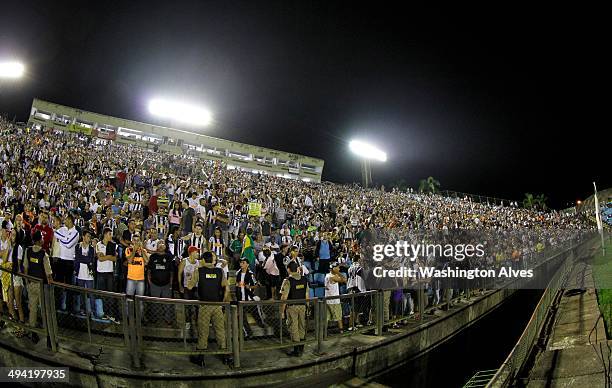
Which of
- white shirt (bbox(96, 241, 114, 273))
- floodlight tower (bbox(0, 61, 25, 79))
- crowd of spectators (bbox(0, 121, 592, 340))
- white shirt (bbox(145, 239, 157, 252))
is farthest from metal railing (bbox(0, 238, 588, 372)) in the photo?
floodlight tower (bbox(0, 61, 25, 79))

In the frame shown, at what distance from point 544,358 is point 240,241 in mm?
9013

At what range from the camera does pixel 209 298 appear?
651 cm

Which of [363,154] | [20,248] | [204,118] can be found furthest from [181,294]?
[363,154]

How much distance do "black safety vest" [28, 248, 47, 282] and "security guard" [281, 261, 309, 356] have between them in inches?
171

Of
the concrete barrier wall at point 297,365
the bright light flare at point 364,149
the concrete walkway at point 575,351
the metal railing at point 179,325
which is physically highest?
the bright light flare at point 364,149

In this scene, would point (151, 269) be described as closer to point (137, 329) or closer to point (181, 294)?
point (181, 294)

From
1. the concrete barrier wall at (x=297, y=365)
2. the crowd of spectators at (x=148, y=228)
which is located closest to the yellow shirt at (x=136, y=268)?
the crowd of spectators at (x=148, y=228)

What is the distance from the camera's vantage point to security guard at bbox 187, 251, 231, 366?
6.30m

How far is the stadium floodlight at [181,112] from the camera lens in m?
43.3

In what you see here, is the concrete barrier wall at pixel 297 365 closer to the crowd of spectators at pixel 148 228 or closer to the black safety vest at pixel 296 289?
the crowd of spectators at pixel 148 228

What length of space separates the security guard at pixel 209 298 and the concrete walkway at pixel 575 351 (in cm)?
747

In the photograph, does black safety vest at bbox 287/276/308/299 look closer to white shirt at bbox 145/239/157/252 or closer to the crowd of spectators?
the crowd of spectators

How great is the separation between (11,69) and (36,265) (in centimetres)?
3995

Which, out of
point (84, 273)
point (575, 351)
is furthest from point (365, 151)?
point (84, 273)
